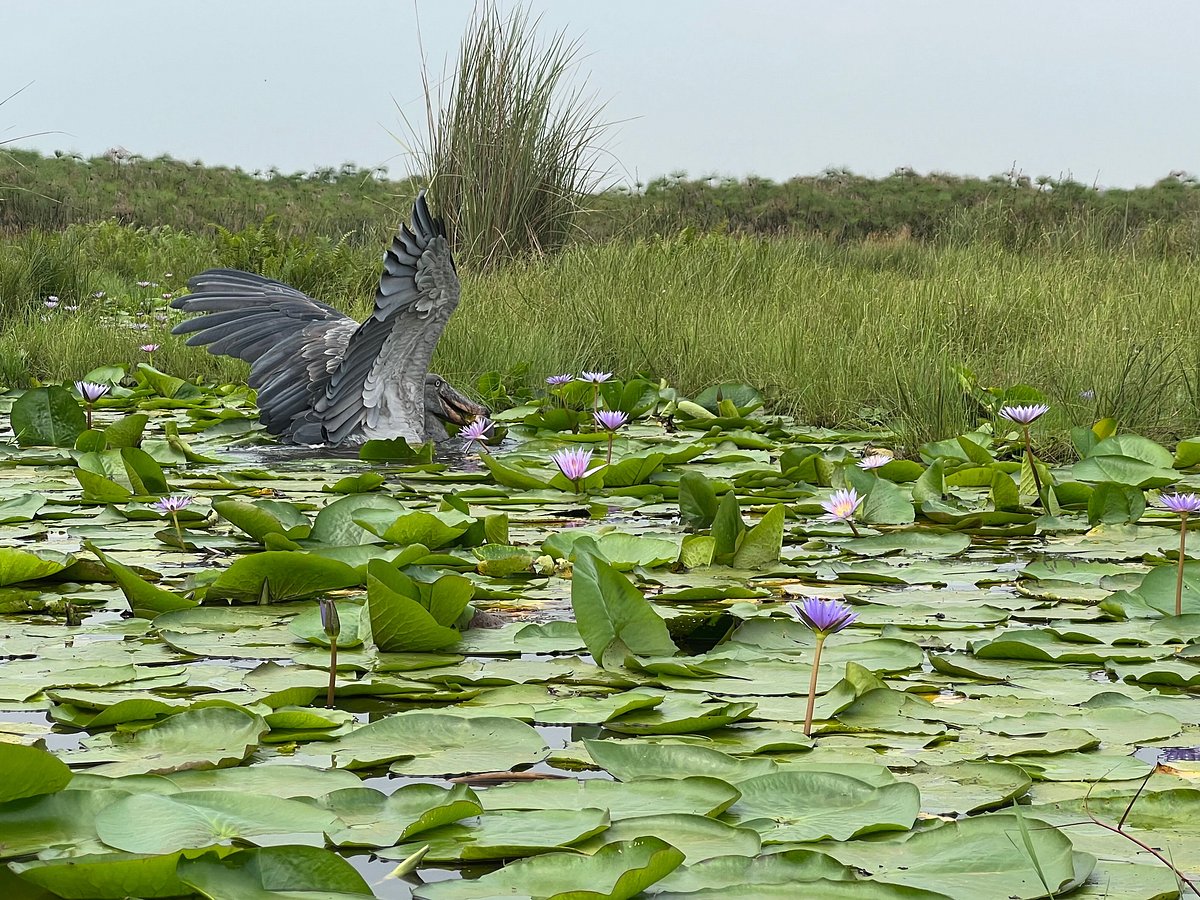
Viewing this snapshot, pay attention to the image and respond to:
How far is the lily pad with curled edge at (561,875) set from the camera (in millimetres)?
1169

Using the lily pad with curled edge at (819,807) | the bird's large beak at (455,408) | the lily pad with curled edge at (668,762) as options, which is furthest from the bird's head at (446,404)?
the lily pad with curled edge at (819,807)

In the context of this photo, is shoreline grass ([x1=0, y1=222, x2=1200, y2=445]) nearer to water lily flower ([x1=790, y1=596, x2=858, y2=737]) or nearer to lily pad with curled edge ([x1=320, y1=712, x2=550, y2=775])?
water lily flower ([x1=790, y1=596, x2=858, y2=737])

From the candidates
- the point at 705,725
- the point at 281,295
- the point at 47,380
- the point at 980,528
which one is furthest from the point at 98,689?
the point at 47,380

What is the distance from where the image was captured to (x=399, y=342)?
4.31 metres

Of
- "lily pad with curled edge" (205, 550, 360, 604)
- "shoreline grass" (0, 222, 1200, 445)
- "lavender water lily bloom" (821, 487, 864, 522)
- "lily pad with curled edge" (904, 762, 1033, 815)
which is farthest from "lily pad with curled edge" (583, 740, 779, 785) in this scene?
"shoreline grass" (0, 222, 1200, 445)

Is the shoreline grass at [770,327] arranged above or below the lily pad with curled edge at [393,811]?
above

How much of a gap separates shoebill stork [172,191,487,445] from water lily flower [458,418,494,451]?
11cm

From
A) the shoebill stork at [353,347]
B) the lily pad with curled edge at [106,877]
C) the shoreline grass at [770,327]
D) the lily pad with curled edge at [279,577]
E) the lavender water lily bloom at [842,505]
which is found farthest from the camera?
the shoreline grass at [770,327]

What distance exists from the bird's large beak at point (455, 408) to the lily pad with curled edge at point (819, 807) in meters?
3.55

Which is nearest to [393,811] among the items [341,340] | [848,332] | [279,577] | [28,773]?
[28,773]

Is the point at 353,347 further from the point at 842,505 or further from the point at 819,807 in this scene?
the point at 819,807

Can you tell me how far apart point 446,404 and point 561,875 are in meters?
3.75

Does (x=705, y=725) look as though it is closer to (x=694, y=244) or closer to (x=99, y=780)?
(x=99, y=780)

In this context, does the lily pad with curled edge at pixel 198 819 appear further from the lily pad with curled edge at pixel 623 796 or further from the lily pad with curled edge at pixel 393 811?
the lily pad with curled edge at pixel 623 796
